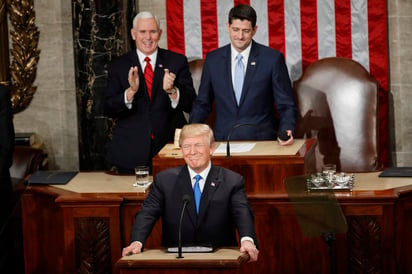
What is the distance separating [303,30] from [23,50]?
9.37ft

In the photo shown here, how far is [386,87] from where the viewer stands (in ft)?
29.4

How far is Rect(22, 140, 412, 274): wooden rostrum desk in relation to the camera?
639 cm

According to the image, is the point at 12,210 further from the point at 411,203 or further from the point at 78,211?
the point at 411,203

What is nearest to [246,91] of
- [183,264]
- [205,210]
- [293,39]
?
[293,39]

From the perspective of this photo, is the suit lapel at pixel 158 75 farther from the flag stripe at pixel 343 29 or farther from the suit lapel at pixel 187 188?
the flag stripe at pixel 343 29

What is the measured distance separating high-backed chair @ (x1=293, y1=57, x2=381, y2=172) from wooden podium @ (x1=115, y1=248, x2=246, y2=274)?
365 centimetres

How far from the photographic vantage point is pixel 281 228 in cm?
658

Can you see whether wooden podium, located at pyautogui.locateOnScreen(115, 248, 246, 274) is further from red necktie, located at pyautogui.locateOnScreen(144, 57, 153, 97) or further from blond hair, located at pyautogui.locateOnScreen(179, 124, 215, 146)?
red necktie, located at pyautogui.locateOnScreen(144, 57, 153, 97)

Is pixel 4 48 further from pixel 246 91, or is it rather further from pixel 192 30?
pixel 246 91

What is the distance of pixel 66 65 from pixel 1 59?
66 cm

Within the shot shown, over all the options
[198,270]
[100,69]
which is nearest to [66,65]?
[100,69]

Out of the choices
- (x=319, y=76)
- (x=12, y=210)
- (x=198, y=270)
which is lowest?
(x=198, y=270)

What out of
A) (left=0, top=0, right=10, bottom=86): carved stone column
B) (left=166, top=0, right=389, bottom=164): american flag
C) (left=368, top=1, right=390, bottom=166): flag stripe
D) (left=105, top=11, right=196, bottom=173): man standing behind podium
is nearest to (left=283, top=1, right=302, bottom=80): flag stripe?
(left=166, top=0, right=389, bottom=164): american flag

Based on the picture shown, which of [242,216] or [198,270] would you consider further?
[242,216]
